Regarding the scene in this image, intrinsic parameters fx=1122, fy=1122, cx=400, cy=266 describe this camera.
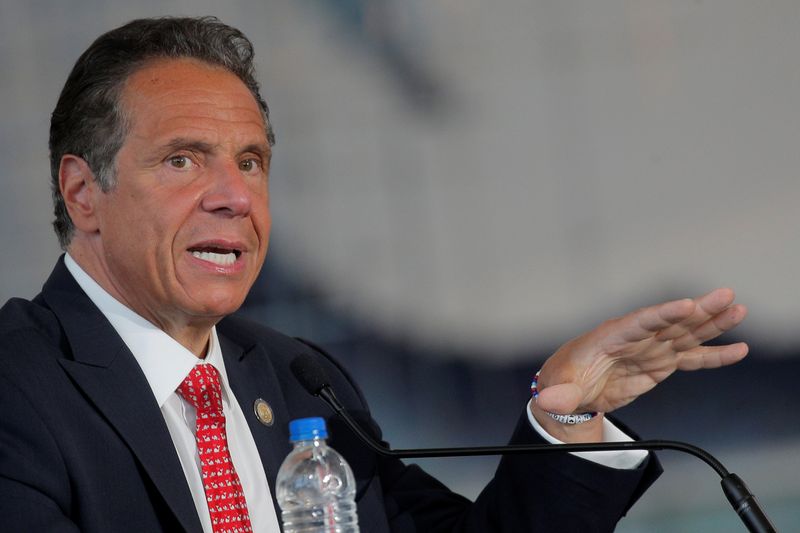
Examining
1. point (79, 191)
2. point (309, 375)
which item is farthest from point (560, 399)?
point (79, 191)

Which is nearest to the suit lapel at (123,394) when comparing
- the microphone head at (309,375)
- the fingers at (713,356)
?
the microphone head at (309,375)

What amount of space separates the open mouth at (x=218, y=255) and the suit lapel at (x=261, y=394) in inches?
8.4

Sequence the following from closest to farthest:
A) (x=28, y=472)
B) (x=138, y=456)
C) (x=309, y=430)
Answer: (x=309, y=430) < (x=28, y=472) < (x=138, y=456)

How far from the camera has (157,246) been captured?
73.6 inches

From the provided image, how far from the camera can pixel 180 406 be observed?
1.85 metres

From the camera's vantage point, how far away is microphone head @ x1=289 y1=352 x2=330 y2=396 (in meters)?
1.72

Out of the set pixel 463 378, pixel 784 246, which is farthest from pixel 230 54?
pixel 784 246

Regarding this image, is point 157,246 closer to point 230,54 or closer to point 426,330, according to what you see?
point 230,54

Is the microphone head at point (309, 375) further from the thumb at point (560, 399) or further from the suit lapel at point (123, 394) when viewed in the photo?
the thumb at point (560, 399)

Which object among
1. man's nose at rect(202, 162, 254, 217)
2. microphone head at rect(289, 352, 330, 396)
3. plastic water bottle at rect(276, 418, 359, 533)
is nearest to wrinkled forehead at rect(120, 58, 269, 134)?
man's nose at rect(202, 162, 254, 217)

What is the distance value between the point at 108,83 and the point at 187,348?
0.48 metres

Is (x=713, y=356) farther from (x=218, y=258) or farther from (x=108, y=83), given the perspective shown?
(x=108, y=83)

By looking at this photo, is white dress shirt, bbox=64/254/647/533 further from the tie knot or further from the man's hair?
the man's hair

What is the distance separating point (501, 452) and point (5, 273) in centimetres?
211
